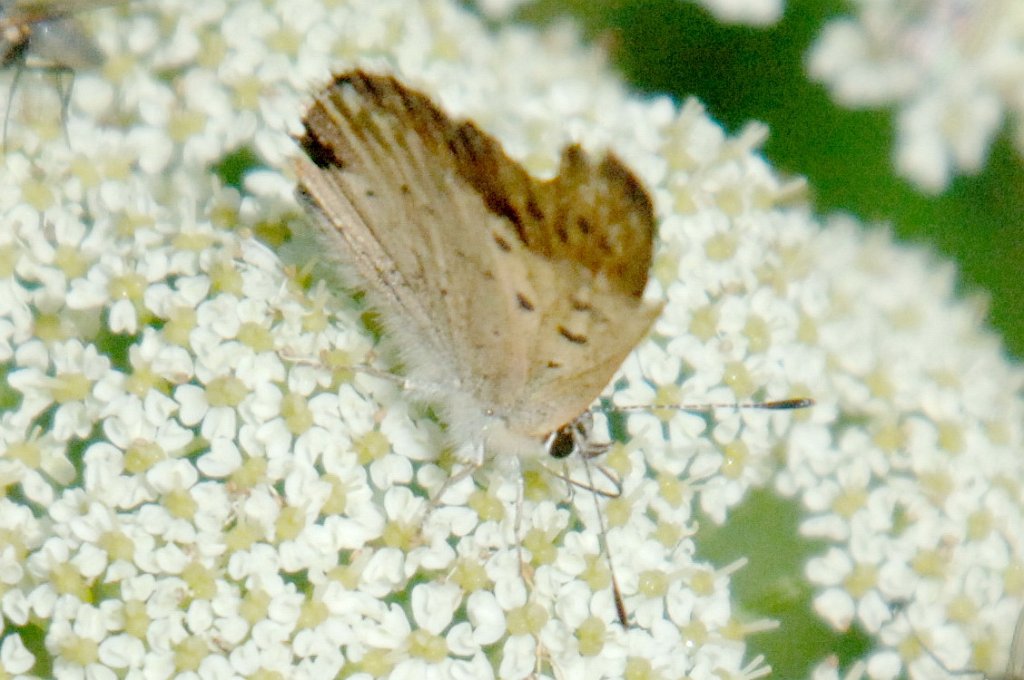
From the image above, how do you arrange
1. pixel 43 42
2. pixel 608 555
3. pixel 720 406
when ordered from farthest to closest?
1. pixel 43 42
2. pixel 720 406
3. pixel 608 555

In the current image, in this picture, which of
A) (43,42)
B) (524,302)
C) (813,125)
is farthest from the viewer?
(813,125)

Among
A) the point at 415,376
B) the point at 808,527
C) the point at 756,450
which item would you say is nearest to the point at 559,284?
the point at 415,376

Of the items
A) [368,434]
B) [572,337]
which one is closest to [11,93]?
[368,434]

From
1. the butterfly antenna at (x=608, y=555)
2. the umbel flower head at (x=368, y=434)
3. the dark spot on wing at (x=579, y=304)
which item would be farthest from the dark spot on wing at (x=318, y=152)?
the butterfly antenna at (x=608, y=555)

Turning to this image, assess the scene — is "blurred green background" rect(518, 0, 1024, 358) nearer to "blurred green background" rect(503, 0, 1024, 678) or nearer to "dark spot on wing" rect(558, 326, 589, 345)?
"blurred green background" rect(503, 0, 1024, 678)

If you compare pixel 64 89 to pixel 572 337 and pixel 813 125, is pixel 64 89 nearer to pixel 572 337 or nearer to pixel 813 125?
pixel 572 337

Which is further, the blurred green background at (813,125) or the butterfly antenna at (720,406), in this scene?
the blurred green background at (813,125)

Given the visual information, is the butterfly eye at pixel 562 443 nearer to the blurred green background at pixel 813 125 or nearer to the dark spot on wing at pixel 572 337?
the dark spot on wing at pixel 572 337

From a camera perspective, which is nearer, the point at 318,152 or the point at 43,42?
the point at 318,152
